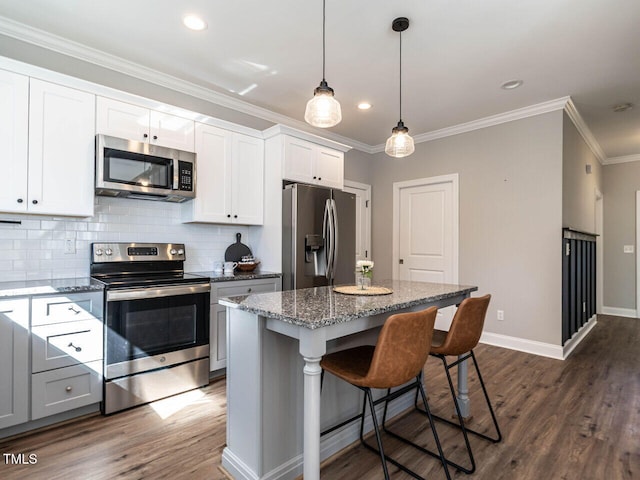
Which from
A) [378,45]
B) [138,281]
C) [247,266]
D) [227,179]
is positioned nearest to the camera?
[138,281]

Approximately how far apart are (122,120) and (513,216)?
4.00 m

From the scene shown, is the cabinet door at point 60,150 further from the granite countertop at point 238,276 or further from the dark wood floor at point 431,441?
the dark wood floor at point 431,441

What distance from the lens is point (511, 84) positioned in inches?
129

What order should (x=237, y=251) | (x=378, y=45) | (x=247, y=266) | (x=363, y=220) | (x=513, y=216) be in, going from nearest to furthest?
(x=378, y=45), (x=247, y=266), (x=237, y=251), (x=513, y=216), (x=363, y=220)

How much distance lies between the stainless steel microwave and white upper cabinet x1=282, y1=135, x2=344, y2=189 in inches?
37.2

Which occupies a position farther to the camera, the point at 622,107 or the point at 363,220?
the point at 363,220

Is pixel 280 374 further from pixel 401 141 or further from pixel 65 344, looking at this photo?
pixel 401 141

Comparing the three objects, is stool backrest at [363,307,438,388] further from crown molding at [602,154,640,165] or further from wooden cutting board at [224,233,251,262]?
crown molding at [602,154,640,165]

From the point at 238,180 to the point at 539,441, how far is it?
122 inches

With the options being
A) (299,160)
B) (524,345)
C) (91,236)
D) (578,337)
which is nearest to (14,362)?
(91,236)

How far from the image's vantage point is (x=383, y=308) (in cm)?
162

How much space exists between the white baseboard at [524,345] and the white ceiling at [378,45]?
2579 mm

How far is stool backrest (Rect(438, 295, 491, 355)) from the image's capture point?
1.90 metres

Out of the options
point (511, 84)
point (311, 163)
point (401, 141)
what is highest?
point (511, 84)
